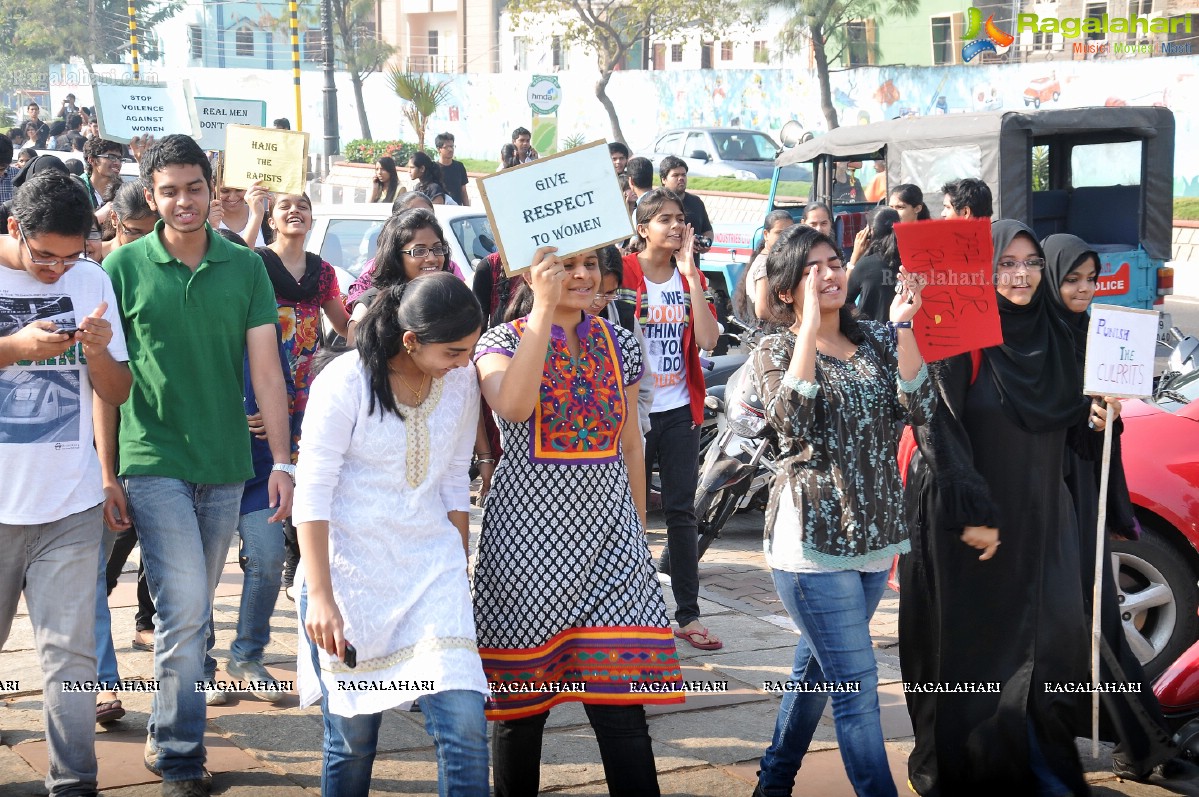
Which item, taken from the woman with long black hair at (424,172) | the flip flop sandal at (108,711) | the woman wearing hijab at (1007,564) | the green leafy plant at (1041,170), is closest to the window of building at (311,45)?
the woman with long black hair at (424,172)

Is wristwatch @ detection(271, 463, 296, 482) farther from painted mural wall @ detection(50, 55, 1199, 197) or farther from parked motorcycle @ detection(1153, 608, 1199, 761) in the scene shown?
painted mural wall @ detection(50, 55, 1199, 197)

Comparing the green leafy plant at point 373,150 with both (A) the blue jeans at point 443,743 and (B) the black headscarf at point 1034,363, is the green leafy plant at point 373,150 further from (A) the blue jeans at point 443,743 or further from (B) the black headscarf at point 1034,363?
(A) the blue jeans at point 443,743

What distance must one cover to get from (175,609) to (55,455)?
581 mm

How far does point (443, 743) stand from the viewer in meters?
3.27

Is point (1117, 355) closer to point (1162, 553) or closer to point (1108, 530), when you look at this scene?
point (1108, 530)

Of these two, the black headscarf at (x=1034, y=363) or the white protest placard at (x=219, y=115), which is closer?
the black headscarf at (x=1034, y=363)

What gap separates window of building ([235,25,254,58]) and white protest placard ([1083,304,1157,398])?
7139 centimetres

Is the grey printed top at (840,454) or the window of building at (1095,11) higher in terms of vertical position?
the window of building at (1095,11)

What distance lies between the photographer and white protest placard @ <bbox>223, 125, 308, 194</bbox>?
21.0 feet

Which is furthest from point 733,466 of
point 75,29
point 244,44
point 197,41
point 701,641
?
point 244,44

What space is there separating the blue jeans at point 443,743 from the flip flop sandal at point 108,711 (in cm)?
161

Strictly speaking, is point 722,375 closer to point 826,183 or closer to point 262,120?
point 262,120

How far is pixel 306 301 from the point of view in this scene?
5.64m

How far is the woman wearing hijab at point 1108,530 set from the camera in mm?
4383
